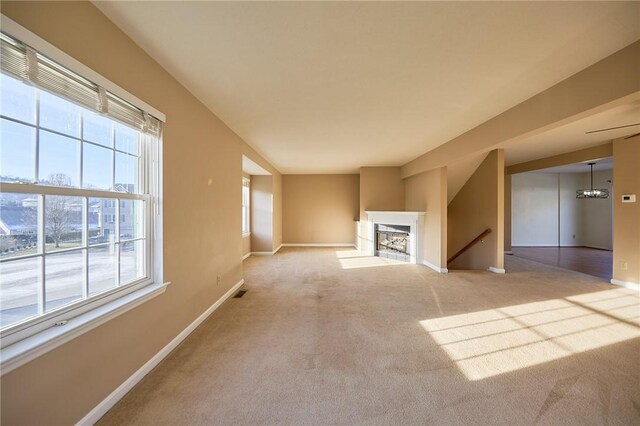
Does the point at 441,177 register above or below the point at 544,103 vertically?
→ below

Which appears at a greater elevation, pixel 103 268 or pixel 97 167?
pixel 97 167

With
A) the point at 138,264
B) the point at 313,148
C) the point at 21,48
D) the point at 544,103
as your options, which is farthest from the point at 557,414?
the point at 313,148

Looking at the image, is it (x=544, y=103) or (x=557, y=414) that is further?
(x=544, y=103)

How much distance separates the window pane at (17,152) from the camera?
1.13 meters

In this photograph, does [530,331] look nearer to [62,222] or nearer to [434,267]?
[434,267]

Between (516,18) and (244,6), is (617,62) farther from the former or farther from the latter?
(244,6)

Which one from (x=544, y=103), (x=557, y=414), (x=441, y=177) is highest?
(x=544, y=103)

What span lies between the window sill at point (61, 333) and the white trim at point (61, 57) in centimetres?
142

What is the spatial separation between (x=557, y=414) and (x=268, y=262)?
525 centimetres

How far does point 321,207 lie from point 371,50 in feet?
21.6

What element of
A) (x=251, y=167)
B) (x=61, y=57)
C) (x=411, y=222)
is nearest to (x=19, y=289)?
(x=61, y=57)

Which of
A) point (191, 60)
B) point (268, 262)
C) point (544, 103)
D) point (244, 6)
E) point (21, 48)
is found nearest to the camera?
point (21, 48)

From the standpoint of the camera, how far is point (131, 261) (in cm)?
192

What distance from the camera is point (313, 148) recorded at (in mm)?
4824
